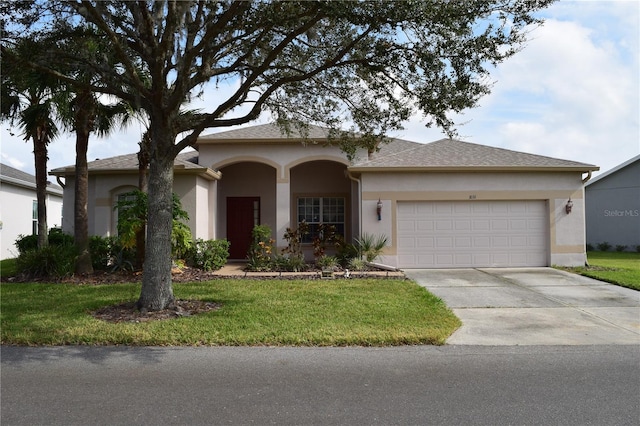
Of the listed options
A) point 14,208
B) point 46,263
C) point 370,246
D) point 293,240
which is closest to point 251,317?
point 370,246

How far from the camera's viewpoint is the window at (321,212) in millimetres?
17098

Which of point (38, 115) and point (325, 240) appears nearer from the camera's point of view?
point (38, 115)

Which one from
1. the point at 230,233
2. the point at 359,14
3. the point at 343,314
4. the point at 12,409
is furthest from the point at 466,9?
the point at 230,233

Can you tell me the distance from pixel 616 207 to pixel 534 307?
17.4 metres

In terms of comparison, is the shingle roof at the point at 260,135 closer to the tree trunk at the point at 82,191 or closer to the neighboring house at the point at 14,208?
the tree trunk at the point at 82,191

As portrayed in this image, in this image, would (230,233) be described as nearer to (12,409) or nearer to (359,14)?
(359,14)

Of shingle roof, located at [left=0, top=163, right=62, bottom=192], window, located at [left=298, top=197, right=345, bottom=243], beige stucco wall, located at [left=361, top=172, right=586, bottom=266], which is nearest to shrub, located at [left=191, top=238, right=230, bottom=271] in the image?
window, located at [left=298, top=197, right=345, bottom=243]

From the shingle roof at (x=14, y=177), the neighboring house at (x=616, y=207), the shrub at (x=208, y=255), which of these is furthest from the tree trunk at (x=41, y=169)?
the neighboring house at (x=616, y=207)

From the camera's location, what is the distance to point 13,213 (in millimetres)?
19328

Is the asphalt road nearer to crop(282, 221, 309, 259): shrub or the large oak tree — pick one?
the large oak tree

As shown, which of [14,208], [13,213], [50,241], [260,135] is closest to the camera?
[50,241]

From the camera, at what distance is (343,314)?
26.7 ft

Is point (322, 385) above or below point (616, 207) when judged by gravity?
below

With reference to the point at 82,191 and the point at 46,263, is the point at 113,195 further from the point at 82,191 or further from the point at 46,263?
the point at 46,263
